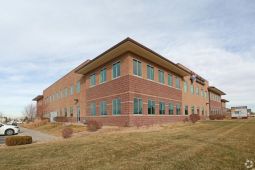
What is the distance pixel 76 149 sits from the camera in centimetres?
1214

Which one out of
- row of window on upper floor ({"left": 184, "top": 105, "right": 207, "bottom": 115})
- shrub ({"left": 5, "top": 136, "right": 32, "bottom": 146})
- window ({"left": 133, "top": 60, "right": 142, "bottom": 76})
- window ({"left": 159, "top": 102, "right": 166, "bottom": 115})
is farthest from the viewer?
row of window on upper floor ({"left": 184, "top": 105, "right": 207, "bottom": 115})

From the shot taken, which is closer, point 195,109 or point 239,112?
point 195,109

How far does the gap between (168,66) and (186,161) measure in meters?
26.3

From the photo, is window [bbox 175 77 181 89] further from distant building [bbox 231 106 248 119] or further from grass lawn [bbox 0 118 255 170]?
distant building [bbox 231 106 248 119]

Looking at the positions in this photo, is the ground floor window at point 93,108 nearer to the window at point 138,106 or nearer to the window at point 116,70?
the window at point 116,70

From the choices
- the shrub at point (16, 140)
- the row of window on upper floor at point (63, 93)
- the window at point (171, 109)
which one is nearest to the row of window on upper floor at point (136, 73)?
the window at point (171, 109)

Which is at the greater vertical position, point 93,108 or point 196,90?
point 196,90

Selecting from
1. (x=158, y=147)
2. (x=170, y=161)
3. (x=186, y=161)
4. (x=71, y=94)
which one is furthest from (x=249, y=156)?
(x=71, y=94)

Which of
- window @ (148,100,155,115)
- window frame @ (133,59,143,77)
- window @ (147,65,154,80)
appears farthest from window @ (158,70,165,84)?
window frame @ (133,59,143,77)

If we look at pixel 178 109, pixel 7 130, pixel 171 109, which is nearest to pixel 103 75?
pixel 171 109

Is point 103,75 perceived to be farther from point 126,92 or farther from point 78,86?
point 78,86

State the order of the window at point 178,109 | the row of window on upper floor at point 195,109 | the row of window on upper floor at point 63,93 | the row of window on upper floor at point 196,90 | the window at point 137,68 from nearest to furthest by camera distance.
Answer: the window at point 137,68 < the window at point 178,109 < the row of window on upper floor at point 63,93 < the row of window on upper floor at point 195,109 < the row of window on upper floor at point 196,90

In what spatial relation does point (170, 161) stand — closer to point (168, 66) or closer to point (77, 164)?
point (77, 164)

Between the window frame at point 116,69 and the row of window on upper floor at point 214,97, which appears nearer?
the window frame at point 116,69
